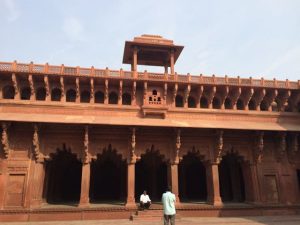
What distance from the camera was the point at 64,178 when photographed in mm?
19172

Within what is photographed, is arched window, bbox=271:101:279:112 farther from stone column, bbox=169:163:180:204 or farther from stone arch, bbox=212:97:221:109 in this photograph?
stone column, bbox=169:163:180:204

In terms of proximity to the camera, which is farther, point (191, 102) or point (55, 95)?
point (191, 102)

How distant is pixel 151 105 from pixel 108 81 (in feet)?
9.99

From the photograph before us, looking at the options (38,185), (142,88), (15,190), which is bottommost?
(15,190)

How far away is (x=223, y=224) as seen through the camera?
12508 millimetres

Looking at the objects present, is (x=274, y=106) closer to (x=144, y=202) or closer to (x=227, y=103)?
(x=227, y=103)

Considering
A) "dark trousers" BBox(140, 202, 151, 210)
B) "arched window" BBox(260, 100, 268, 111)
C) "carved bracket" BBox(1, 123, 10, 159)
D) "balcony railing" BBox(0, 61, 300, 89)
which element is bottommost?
"dark trousers" BBox(140, 202, 151, 210)

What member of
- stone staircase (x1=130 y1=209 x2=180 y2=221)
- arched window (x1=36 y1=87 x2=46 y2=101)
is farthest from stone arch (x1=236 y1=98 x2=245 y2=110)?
arched window (x1=36 y1=87 x2=46 y2=101)

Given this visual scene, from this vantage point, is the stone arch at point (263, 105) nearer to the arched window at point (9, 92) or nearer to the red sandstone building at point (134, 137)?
the red sandstone building at point (134, 137)

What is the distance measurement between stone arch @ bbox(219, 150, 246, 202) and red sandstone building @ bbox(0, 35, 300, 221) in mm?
85

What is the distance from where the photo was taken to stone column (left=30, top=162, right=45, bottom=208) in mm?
14484

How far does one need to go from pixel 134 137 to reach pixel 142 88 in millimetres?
3539

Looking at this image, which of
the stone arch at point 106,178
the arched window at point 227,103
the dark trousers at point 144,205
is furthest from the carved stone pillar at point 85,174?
the arched window at point 227,103

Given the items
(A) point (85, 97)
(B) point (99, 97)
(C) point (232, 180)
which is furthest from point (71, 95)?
(C) point (232, 180)
